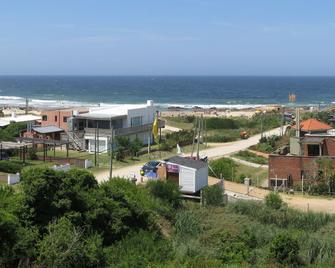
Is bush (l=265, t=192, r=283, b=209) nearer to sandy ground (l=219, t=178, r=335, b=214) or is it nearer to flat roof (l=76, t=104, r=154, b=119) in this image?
sandy ground (l=219, t=178, r=335, b=214)

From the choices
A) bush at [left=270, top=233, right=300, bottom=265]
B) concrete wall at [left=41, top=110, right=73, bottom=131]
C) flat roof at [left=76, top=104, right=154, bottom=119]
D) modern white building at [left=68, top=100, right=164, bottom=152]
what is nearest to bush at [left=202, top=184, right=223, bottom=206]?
bush at [left=270, top=233, right=300, bottom=265]

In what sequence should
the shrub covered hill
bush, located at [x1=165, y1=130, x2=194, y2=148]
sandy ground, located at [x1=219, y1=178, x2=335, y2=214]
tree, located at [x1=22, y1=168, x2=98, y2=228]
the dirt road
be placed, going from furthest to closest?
1. bush, located at [x1=165, y1=130, x2=194, y2=148]
2. the dirt road
3. sandy ground, located at [x1=219, y1=178, x2=335, y2=214]
4. tree, located at [x1=22, y1=168, x2=98, y2=228]
5. the shrub covered hill

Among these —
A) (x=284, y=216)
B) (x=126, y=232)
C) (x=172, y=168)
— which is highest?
(x=172, y=168)

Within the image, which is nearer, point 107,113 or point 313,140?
point 313,140

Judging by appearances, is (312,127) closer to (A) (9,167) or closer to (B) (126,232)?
(A) (9,167)

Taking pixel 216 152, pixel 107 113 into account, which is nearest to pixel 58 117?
pixel 107 113

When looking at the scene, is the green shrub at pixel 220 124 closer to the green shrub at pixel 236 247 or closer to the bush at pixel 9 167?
the bush at pixel 9 167

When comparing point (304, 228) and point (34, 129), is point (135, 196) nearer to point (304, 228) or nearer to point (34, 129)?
point (304, 228)
